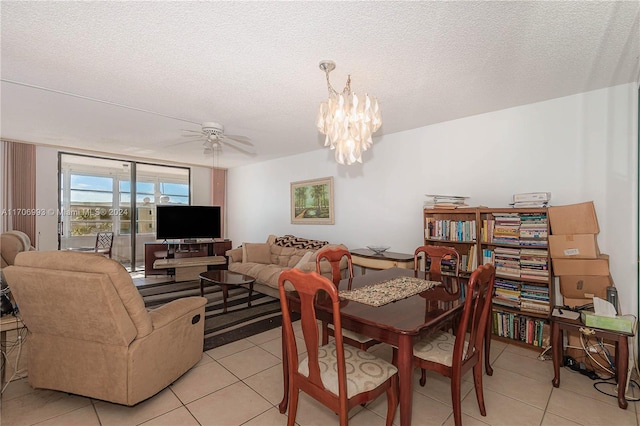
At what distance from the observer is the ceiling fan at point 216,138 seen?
379 cm

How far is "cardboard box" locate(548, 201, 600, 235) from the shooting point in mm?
2561

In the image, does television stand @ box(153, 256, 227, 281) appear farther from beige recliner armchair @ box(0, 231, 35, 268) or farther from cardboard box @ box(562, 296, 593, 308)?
cardboard box @ box(562, 296, 593, 308)

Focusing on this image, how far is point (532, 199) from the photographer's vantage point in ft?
9.35

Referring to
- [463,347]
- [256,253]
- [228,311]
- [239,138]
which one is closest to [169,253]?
[256,253]

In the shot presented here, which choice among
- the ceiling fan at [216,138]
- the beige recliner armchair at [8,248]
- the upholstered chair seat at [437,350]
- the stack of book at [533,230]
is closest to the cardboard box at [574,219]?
the stack of book at [533,230]

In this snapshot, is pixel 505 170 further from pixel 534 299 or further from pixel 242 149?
pixel 242 149

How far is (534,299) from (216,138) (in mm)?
4024

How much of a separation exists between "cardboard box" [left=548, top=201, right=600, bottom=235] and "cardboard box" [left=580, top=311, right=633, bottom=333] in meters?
0.77

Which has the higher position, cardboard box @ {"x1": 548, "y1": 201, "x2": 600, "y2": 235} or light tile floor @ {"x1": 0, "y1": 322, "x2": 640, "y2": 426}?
cardboard box @ {"x1": 548, "y1": 201, "x2": 600, "y2": 235}

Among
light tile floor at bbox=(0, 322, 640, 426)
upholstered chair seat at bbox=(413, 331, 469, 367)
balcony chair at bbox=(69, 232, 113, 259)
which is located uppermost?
balcony chair at bbox=(69, 232, 113, 259)

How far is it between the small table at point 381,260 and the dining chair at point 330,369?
1950mm

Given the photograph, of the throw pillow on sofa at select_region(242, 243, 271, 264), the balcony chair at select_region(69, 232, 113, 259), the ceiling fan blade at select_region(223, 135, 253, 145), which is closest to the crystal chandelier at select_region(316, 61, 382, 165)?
the ceiling fan blade at select_region(223, 135, 253, 145)

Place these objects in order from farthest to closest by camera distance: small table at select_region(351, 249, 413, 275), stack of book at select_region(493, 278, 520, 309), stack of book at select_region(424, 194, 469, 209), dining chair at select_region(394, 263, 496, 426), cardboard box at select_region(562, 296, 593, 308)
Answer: small table at select_region(351, 249, 413, 275), stack of book at select_region(424, 194, 469, 209), stack of book at select_region(493, 278, 520, 309), cardboard box at select_region(562, 296, 593, 308), dining chair at select_region(394, 263, 496, 426)

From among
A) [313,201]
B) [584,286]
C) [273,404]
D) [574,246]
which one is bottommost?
[273,404]
